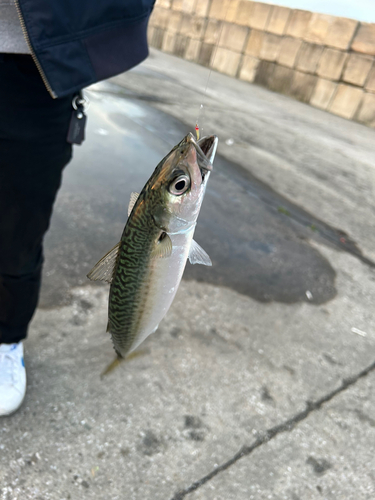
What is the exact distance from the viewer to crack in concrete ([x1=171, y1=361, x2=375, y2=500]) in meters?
1.63

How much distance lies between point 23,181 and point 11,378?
0.91 meters

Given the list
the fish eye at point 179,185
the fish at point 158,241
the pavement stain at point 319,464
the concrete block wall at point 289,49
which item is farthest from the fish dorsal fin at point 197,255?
the concrete block wall at point 289,49

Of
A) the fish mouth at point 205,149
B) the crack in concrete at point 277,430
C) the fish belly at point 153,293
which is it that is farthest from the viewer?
the crack in concrete at point 277,430

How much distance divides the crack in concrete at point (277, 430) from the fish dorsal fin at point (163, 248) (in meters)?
1.15

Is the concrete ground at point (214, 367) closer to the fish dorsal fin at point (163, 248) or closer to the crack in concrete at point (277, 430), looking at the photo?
the crack in concrete at point (277, 430)

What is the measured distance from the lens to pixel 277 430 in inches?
76.5

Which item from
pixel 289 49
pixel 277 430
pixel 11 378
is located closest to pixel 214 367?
pixel 277 430

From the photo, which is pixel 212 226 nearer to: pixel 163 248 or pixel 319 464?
pixel 319 464

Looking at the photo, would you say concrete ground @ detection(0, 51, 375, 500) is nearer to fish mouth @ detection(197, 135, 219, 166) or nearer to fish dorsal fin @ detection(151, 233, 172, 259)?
fish mouth @ detection(197, 135, 219, 166)

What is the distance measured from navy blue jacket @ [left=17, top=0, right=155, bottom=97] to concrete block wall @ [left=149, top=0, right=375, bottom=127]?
29.2ft

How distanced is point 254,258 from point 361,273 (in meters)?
0.99

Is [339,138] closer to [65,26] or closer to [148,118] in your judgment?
[148,118]

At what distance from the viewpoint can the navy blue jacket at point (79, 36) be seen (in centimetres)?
112

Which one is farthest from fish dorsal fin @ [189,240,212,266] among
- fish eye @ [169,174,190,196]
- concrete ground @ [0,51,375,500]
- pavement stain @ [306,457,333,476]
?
pavement stain @ [306,457,333,476]
